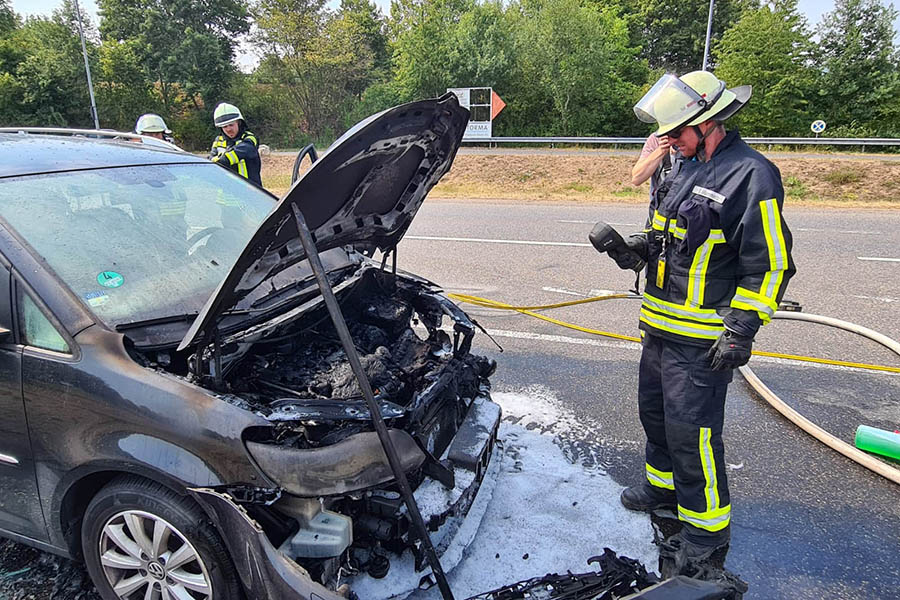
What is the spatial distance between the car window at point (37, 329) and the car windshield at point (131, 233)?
0.14 meters

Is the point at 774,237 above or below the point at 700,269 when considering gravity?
above

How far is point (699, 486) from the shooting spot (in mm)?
2426

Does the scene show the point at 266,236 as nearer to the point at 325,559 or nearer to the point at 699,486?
the point at 325,559

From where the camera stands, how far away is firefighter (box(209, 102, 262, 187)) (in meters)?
5.93

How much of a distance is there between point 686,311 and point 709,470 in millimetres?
664

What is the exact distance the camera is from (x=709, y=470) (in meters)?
2.38

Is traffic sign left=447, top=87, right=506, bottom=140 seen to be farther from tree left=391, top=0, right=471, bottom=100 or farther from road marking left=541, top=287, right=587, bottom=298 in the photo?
road marking left=541, top=287, right=587, bottom=298

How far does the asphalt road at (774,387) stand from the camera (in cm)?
248

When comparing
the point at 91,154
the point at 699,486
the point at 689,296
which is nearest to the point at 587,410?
the point at 699,486

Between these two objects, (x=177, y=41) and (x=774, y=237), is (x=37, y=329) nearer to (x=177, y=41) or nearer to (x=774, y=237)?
(x=774, y=237)

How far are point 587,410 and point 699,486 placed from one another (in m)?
1.26

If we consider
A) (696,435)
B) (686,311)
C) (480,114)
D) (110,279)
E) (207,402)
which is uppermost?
(480,114)

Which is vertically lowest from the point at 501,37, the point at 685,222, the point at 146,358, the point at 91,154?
the point at 146,358

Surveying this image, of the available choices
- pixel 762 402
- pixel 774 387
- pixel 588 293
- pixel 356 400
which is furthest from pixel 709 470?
pixel 588 293
